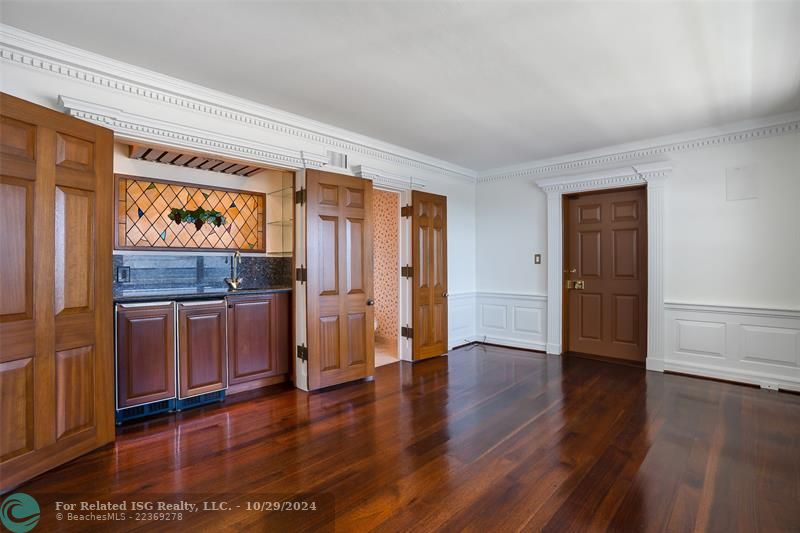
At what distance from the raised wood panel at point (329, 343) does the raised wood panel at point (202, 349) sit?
0.88 meters

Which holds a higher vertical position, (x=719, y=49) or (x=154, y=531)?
(x=719, y=49)

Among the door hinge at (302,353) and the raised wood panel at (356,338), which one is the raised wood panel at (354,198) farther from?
the door hinge at (302,353)

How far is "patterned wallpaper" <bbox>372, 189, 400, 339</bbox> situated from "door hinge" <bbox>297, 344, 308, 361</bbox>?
5.19ft

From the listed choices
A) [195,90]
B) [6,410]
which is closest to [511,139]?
[195,90]

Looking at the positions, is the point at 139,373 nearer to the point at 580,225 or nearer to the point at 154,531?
the point at 154,531

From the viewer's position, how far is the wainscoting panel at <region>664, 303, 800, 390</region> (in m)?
3.91

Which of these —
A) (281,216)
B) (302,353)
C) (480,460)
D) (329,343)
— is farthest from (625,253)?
(281,216)

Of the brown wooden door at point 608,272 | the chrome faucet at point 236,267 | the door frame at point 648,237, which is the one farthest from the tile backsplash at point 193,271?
the brown wooden door at point 608,272

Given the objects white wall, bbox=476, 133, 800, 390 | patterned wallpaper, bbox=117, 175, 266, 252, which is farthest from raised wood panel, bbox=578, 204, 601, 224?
patterned wallpaper, bbox=117, 175, 266, 252

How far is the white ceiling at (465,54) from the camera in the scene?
2270 mm

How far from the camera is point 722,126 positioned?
165 inches

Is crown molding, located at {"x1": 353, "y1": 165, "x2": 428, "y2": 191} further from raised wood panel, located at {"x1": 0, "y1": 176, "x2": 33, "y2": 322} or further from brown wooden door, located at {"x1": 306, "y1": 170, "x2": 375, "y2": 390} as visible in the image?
raised wood panel, located at {"x1": 0, "y1": 176, "x2": 33, "y2": 322}

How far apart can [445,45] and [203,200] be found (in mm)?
3065

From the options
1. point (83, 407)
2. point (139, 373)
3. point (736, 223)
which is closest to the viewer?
point (83, 407)
